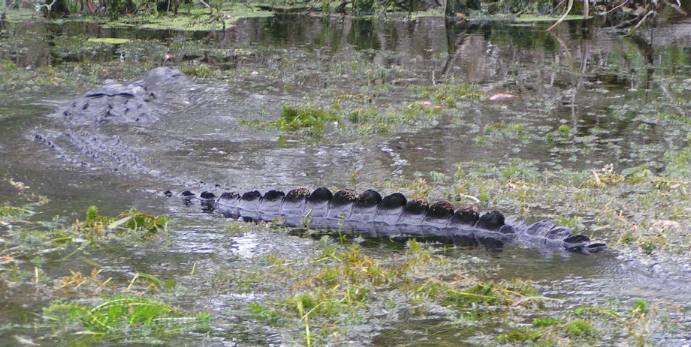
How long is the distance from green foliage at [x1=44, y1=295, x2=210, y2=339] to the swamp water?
2.2 inches

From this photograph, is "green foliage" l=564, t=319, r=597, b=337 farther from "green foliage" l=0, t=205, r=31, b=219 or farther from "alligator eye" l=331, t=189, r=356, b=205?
"green foliage" l=0, t=205, r=31, b=219

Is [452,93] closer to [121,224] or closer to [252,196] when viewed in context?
[252,196]

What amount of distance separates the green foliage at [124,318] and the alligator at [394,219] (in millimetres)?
1609

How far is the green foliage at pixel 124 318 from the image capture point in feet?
13.0

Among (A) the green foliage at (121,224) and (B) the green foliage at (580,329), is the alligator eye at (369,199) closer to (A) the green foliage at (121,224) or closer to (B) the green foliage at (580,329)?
(A) the green foliage at (121,224)

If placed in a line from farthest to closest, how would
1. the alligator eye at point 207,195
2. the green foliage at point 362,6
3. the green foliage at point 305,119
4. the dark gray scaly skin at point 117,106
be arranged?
the green foliage at point 362,6
the dark gray scaly skin at point 117,106
the green foliage at point 305,119
the alligator eye at point 207,195

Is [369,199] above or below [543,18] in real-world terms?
below

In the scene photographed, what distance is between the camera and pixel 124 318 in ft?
13.3

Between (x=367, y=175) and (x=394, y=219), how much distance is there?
1422 mm

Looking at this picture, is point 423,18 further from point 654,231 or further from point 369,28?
point 654,231

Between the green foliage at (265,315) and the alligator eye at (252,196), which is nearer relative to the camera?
the green foliage at (265,315)

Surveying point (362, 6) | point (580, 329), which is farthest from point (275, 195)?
point (362, 6)

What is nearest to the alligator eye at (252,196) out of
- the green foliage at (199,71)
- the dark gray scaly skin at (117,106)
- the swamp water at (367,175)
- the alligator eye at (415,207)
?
the swamp water at (367,175)

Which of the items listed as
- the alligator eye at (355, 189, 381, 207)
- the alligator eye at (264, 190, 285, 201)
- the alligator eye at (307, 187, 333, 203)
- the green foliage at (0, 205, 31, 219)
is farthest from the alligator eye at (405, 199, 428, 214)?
the green foliage at (0, 205, 31, 219)
